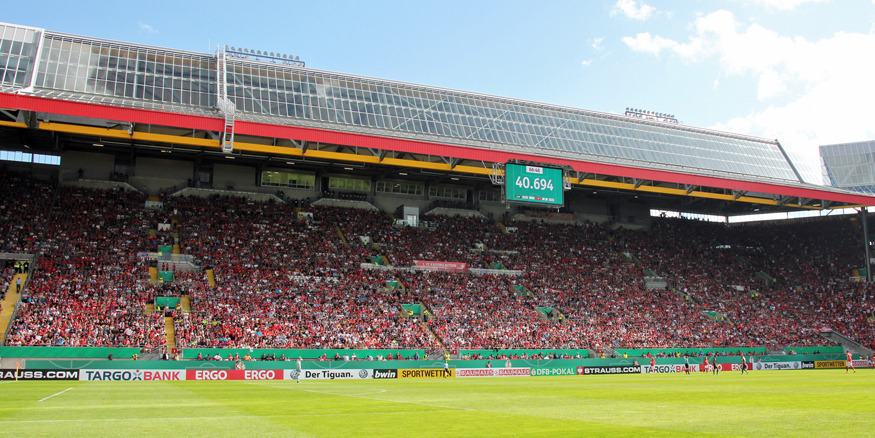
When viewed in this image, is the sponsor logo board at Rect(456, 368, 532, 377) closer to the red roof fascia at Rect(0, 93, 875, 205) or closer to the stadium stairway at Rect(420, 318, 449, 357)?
the stadium stairway at Rect(420, 318, 449, 357)

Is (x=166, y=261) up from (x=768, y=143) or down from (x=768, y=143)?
down

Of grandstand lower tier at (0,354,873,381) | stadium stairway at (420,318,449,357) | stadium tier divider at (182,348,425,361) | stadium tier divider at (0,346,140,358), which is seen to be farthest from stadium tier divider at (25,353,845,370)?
stadium stairway at (420,318,449,357)

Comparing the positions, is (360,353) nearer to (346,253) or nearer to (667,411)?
(346,253)

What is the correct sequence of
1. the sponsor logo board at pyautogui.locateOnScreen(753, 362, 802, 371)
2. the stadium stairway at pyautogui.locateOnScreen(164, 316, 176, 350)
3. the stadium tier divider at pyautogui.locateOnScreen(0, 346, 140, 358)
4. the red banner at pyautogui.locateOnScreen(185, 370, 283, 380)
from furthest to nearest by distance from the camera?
the sponsor logo board at pyautogui.locateOnScreen(753, 362, 802, 371), the stadium stairway at pyautogui.locateOnScreen(164, 316, 176, 350), the red banner at pyautogui.locateOnScreen(185, 370, 283, 380), the stadium tier divider at pyautogui.locateOnScreen(0, 346, 140, 358)

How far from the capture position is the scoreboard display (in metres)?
43.0

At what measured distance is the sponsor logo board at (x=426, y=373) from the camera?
42156mm

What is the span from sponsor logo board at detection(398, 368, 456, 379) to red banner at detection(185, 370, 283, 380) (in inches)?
308

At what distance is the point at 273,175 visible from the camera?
60.3 metres

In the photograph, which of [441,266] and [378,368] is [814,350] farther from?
[378,368]

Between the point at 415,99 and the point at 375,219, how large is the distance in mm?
11842

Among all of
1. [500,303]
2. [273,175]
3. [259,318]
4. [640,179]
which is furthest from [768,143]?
[259,318]

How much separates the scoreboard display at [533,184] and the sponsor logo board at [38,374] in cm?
2715

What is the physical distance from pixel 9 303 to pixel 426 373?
25686 mm

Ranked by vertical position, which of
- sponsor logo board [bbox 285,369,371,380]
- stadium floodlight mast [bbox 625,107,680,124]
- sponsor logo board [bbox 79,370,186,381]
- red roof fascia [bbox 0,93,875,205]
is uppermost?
stadium floodlight mast [bbox 625,107,680,124]
